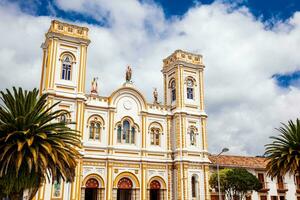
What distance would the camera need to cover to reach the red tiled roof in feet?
167

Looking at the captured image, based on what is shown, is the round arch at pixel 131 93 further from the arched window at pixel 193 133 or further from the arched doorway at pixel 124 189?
the arched doorway at pixel 124 189

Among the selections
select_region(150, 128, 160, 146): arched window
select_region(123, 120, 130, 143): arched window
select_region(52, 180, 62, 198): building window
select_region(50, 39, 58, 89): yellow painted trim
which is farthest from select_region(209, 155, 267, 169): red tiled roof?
select_region(50, 39, 58, 89): yellow painted trim

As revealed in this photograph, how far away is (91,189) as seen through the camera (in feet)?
129

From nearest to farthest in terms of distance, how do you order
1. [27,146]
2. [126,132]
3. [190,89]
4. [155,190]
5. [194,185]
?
[27,146] → [126,132] → [155,190] → [194,185] → [190,89]

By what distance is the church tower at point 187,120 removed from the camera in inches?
1642

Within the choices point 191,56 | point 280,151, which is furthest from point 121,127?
point 280,151

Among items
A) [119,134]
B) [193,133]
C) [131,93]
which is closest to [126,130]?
[119,134]

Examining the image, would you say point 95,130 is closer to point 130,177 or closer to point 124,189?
point 130,177

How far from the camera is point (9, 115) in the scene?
2391 centimetres

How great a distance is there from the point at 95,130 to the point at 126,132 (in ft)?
12.0

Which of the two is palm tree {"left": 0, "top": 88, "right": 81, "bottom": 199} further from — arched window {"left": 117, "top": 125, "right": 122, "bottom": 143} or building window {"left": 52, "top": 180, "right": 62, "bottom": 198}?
arched window {"left": 117, "top": 125, "right": 122, "bottom": 143}

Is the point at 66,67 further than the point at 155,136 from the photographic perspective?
No

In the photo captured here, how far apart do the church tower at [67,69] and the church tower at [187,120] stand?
11.4 m

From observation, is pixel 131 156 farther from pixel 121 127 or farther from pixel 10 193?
pixel 10 193
